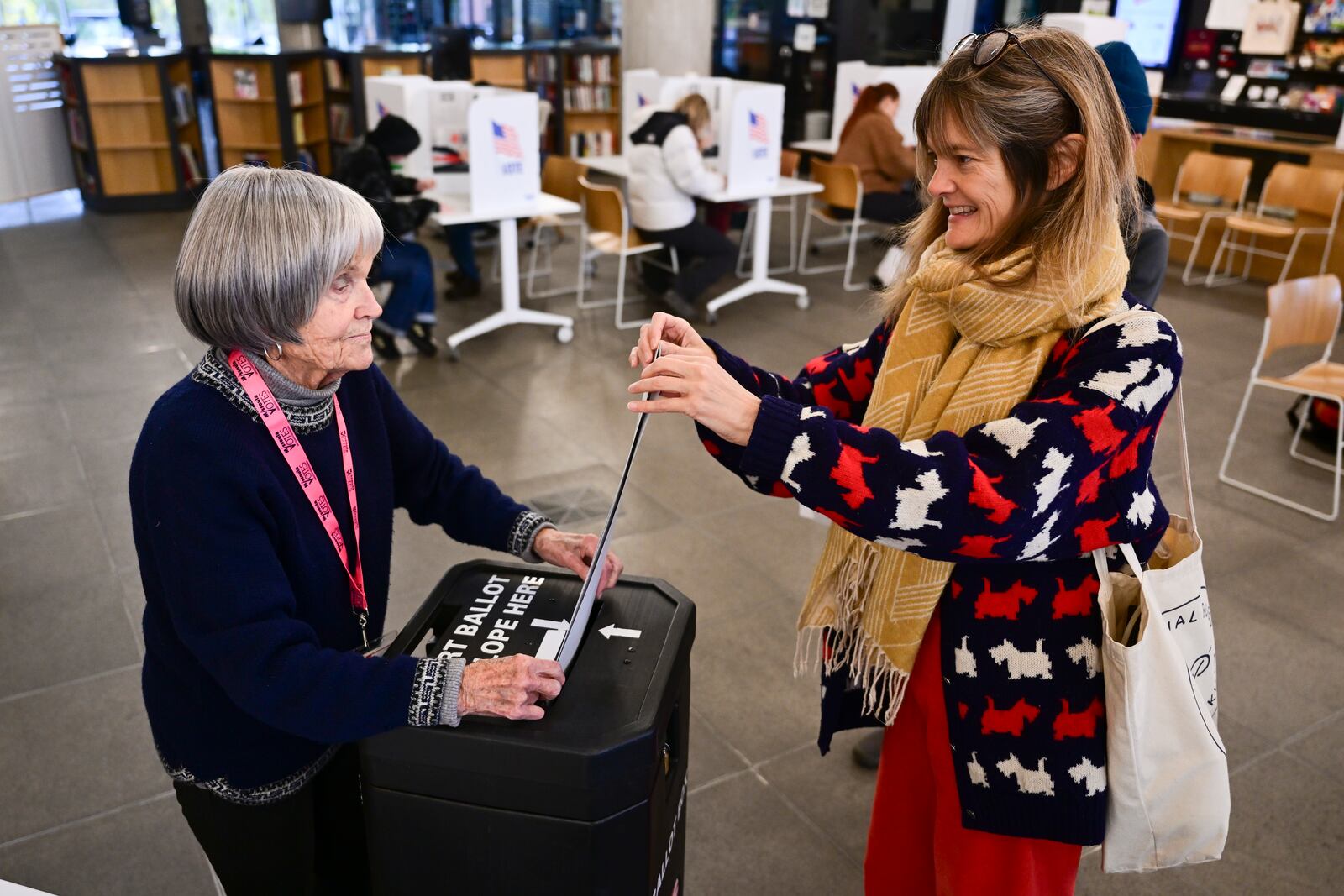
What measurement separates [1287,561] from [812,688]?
1.88m

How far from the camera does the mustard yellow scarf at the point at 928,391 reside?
3.97 ft

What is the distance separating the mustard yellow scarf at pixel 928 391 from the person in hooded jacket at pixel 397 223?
376 cm

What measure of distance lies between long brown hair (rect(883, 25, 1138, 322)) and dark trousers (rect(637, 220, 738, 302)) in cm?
483

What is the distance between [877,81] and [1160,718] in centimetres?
756

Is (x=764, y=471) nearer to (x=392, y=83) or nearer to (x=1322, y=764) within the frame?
(x=1322, y=764)

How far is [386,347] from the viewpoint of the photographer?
5.43 meters

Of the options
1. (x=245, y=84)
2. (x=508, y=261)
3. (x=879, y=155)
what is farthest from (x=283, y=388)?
(x=245, y=84)

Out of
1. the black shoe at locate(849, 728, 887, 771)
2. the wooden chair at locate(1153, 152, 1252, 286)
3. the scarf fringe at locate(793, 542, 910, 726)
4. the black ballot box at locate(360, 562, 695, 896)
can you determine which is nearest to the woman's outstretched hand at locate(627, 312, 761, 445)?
the black ballot box at locate(360, 562, 695, 896)

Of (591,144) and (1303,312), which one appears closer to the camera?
(1303,312)

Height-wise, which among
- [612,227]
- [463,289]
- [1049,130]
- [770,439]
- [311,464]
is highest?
[1049,130]

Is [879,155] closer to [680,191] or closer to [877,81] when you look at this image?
[877,81]

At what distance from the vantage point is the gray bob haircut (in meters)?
1.17

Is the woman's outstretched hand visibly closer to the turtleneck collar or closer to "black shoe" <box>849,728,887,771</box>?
the turtleneck collar

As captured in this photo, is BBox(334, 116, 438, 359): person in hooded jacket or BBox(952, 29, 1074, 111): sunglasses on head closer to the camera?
BBox(952, 29, 1074, 111): sunglasses on head
